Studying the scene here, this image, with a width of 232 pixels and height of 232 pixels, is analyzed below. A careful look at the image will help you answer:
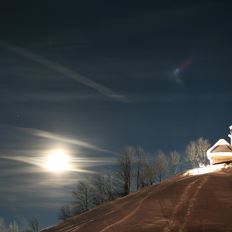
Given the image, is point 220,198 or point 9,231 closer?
point 220,198

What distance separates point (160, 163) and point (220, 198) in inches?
2407

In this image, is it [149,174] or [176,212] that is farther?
[149,174]

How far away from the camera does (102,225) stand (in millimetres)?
40062

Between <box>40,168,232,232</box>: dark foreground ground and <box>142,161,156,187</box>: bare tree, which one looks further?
<box>142,161,156,187</box>: bare tree

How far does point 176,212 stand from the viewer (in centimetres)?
4022

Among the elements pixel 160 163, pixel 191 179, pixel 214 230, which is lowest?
pixel 214 230

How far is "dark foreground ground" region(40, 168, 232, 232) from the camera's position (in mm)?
36312

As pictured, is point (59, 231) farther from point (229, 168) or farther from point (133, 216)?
point (229, 168)

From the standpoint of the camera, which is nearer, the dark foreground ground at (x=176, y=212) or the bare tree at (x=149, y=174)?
the dark foreground ground at (x=176, y=212)

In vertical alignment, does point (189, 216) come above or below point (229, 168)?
below

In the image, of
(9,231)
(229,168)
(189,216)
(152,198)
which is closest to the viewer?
(189,216)

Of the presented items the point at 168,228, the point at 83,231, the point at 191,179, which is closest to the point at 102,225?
the point at 83,231

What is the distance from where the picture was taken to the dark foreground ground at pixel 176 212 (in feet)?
119

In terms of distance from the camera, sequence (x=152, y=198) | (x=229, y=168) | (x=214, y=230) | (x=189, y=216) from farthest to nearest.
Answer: (x=229, y=168)
(x=152, y=198)
(x=189, y=216)
(x=214, y=230)
